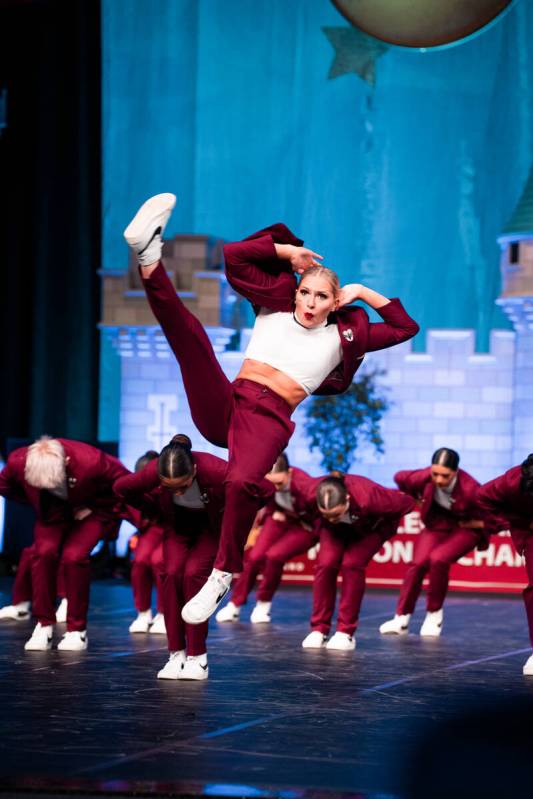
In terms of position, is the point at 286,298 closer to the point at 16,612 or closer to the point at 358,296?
the point at 358,296

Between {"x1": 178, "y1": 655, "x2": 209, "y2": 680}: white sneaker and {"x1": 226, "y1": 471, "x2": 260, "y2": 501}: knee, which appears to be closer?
{"x1": 226, "y1": 471, "x2": 260, "y2": 501}: knee

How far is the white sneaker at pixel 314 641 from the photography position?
7.18 m

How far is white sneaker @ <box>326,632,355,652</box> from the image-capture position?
7.07m

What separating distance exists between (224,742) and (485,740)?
902mm

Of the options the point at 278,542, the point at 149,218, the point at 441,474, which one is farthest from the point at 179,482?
the point at 278,542

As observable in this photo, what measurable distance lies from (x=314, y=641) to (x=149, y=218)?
336 centimetres

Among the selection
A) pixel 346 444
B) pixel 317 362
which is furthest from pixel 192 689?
pixel 346 444

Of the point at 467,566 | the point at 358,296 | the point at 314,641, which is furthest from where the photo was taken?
the point at 467,566

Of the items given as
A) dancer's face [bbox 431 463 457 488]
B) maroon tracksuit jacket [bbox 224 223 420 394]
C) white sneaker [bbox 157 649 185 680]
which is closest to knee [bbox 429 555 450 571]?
dancer's face [bbox 431 463 457 488]

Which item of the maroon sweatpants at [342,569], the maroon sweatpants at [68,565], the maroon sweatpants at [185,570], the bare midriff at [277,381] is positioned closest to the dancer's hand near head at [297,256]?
the bare midriff at [277,381]

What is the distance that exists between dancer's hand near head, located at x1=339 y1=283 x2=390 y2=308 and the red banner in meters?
6.05

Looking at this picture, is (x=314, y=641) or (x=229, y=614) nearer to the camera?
(x=314, y=641)

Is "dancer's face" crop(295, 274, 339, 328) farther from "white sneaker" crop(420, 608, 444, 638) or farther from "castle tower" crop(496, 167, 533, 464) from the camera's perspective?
"castle tower" crop(496, 167, 533, 464)

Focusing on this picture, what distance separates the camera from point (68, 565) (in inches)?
266
